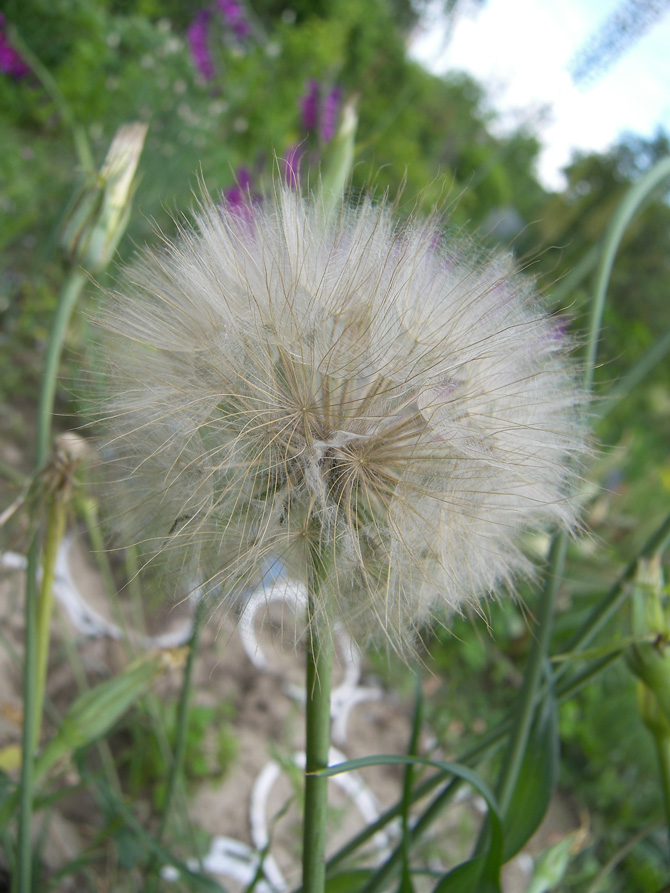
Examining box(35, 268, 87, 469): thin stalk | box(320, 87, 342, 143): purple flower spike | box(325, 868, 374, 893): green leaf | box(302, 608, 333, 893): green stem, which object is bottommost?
box(325, 868, 374, 893): green leaf

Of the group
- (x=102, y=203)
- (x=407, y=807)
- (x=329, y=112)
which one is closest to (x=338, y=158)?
(x=102, y=203)

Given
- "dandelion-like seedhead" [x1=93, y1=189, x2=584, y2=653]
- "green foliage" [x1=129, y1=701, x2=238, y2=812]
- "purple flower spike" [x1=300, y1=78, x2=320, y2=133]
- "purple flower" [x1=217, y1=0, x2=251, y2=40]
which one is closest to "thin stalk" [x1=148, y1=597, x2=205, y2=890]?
"dandelion-like seedhead" [x1=93, y1=189, x2=584, y2=653]

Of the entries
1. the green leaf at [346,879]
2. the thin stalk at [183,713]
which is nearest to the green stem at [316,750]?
the thin stalk at [183,713]

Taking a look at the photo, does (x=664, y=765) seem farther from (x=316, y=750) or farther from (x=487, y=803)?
(x=316, y=750)

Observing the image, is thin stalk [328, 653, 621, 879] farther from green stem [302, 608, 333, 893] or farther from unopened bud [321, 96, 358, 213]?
unopened bud [321, 96, 358, 213]

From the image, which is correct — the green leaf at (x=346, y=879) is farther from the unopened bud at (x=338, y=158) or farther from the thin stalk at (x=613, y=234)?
the unopened bud at (x=338, y=158)

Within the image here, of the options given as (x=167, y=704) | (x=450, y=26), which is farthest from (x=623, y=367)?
(x=167, y=704)
